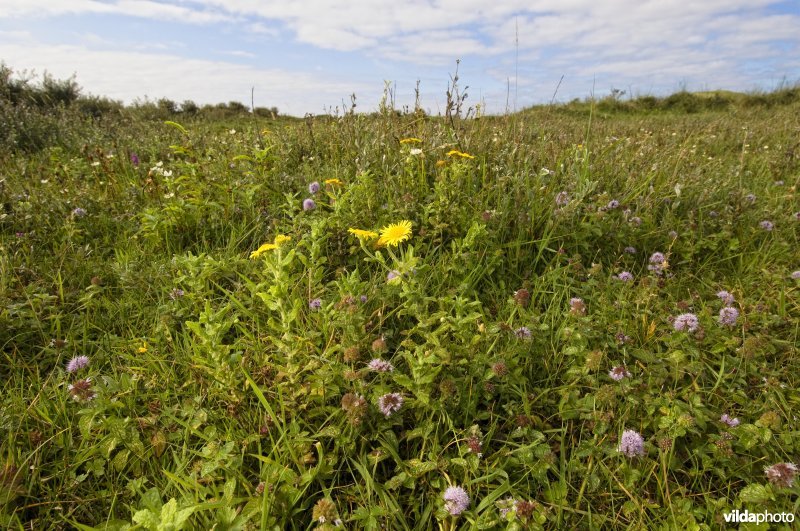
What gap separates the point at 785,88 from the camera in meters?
11.7

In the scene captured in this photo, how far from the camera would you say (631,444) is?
166 cm

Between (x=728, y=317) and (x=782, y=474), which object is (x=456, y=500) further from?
(x=728, y=317)

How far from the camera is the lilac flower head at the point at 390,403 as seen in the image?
67.4 inches

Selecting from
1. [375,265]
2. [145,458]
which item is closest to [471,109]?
A: [375,265]

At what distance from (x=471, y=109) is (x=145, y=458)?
351 centimetres

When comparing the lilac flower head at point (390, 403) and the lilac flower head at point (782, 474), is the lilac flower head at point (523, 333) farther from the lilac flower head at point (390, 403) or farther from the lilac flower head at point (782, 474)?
the lilac flower head at point (782, 474)

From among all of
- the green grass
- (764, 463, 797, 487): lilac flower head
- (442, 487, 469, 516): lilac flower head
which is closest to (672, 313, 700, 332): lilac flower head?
the green grass

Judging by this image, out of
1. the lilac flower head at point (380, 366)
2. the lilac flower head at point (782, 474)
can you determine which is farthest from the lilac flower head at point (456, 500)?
the lilac flower head at point (782, 474)

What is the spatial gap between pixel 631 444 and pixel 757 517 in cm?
41

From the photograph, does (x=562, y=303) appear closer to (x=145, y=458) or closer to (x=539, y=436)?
(x=539, y=436)

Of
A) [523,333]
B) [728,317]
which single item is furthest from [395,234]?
[728,317]

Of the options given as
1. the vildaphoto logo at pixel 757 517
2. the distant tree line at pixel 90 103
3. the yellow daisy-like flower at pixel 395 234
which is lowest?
the vildaphoto logo at pixel 757 517

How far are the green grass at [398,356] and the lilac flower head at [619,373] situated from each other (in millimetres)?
46

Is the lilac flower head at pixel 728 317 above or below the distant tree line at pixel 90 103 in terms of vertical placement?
below
